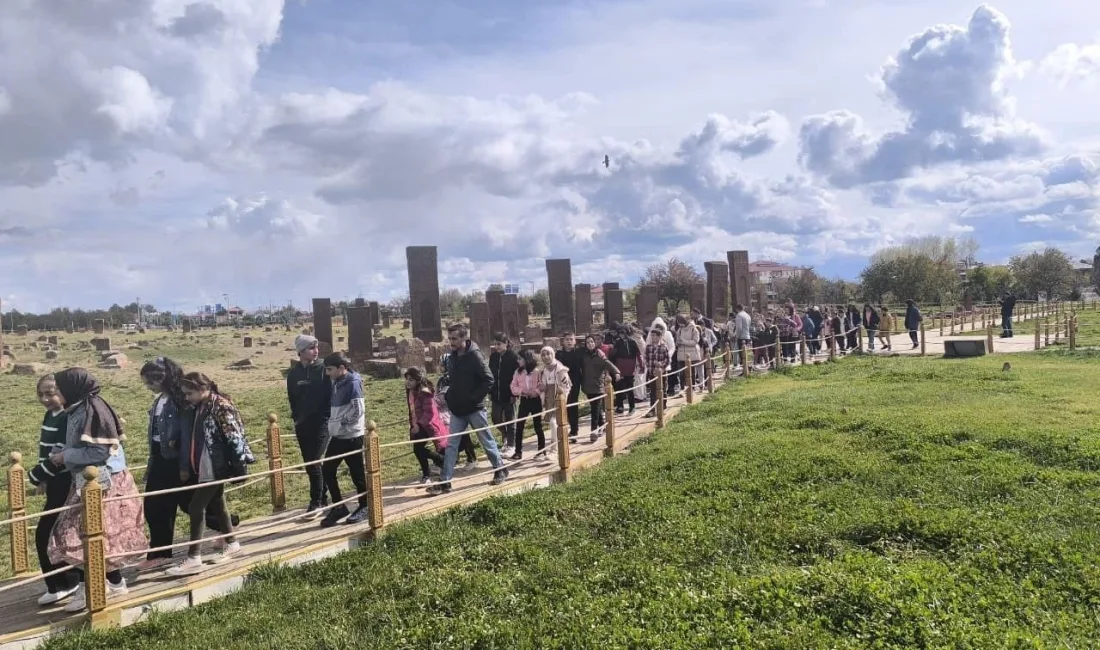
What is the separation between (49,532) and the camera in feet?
16.6

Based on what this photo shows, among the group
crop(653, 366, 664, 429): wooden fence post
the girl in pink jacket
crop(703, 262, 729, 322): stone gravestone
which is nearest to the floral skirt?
the girl in pink jacket

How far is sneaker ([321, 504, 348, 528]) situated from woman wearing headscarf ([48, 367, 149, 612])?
1.70 meters

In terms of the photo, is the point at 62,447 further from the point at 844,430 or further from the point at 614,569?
the point at 844,430

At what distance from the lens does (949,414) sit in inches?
361

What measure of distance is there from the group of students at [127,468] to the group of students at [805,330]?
467 inches

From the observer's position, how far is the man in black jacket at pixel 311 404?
6.88m

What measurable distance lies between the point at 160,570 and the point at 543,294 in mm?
68405

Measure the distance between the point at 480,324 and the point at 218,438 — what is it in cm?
1964

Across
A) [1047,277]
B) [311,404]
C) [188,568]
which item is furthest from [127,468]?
[1047,277]

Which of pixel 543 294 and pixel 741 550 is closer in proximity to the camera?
pixel 741 550

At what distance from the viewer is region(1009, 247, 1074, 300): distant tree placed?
6269 centimetres

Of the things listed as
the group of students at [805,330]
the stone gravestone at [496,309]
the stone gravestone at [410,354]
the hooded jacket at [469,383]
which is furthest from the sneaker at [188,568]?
the stone gravestone at [496,309]

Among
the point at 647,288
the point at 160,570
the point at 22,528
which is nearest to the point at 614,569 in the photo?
the point at 160,570

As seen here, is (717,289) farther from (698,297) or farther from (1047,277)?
(1047,277)
